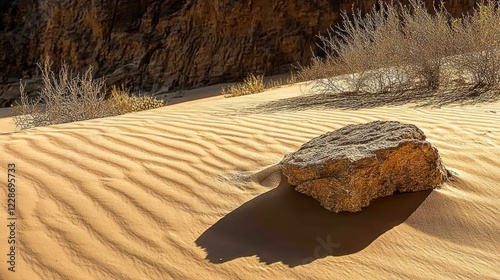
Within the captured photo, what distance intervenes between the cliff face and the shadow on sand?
11.4 m

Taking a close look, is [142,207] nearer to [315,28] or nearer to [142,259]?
[142,259]

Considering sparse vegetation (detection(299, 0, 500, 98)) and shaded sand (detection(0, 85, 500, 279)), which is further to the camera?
sparse vegetation (detection(299, 0, 500, 98))

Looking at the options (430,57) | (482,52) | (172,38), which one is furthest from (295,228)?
(172,38)

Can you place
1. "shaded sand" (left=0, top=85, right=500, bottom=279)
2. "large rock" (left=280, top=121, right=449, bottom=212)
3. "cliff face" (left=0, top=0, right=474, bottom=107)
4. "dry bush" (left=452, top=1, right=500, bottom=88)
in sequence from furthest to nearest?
"cliff face" (left=0, top=0, right=474, bottom=107), "dry bush" (left=452, top=1, right=500, bottom=88), "large rock" (left=280, top=121, right=449, bottom=212), "shaded sand" (left=0, top=85, right=500, bottom=279)

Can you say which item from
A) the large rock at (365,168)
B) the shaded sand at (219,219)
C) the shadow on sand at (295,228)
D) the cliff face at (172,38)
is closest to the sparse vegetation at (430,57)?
the shaded sand at (219,219)

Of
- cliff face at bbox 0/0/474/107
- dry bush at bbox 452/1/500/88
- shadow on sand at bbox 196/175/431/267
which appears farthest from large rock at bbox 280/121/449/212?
cliff face at bbox 0/0/474/107

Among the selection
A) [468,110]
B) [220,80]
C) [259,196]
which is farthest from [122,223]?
[220,80]

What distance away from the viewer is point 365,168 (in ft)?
7.89

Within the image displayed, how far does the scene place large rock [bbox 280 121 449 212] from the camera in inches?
94.7

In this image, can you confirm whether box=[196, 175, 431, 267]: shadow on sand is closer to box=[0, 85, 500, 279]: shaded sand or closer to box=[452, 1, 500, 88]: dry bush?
box=[0, 85, 500, 279]: shaded sand

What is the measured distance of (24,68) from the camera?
52.4 feet

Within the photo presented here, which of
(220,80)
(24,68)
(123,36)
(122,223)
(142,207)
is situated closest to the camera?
(122,223)

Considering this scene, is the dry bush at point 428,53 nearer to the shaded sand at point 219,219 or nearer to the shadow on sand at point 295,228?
the shaded sand at point 219,219

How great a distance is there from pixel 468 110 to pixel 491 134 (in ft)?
3.75
